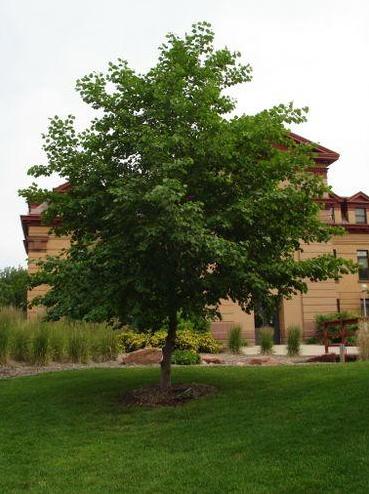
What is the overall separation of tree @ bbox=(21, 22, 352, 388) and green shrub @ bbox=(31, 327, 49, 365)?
234 inches

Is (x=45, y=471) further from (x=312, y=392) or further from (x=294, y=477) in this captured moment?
(x=312, y=392)

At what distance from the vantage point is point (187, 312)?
10742mm

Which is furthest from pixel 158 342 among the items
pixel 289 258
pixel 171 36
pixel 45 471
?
pixel 45 471

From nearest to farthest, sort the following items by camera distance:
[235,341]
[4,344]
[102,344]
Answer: [4,344], [102,344], [235,341]

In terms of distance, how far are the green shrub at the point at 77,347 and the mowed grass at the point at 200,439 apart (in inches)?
188

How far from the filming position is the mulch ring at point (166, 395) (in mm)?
10781

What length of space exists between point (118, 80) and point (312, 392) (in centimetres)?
655

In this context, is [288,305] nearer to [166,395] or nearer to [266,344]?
[266,344]

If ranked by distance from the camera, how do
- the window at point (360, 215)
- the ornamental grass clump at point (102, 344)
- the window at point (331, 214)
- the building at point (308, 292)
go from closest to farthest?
the ornamental grass clump at point (102, 344), the building at point (308, 292), the window at point (331, 214), the window at point (360, 215)

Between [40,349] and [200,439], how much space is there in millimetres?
9572

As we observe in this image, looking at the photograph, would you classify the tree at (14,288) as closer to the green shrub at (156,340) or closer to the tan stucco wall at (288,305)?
the tan stucco wall at (288,305)

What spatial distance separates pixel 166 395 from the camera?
11133mm

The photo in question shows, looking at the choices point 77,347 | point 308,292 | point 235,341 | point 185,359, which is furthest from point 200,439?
point 308,292

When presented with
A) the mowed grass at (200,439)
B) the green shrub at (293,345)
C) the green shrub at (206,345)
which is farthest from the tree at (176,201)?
the green shrub at (206,345)
